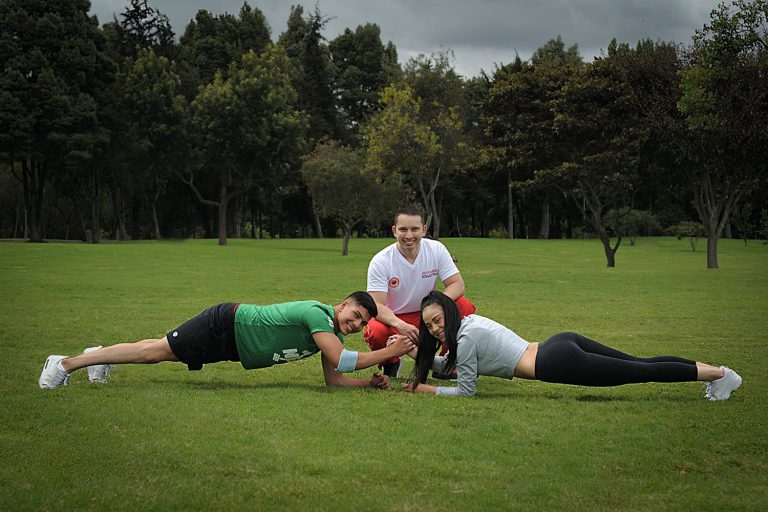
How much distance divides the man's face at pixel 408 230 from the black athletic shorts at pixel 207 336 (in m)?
2.14

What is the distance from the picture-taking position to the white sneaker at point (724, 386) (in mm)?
8055

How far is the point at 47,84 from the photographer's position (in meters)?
48.5

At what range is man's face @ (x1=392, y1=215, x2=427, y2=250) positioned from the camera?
9.27 m

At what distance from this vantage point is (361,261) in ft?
133

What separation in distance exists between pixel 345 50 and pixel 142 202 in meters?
23.7

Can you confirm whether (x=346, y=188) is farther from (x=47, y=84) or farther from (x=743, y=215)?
(x=743, y=215)

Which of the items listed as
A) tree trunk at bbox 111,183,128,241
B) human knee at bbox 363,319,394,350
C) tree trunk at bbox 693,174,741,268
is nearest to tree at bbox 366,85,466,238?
tree trunk at bbox 693,174,741,268

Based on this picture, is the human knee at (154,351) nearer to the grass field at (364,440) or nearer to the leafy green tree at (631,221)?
the grass field at (364,440)

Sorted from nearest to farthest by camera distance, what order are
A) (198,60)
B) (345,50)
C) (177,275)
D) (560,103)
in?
(177,275)
(560,103)
(198,60)
(345,50)

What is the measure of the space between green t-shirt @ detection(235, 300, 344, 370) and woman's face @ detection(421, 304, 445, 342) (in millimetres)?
984

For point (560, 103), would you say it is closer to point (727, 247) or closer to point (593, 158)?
point (593, 158)

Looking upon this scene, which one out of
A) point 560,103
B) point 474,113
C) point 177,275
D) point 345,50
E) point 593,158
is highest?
point 345,50

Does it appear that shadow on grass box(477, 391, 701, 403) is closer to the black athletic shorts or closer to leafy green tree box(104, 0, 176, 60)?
the black athletic shorts

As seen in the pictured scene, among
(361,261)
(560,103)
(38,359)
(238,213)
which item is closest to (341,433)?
(38,359)
